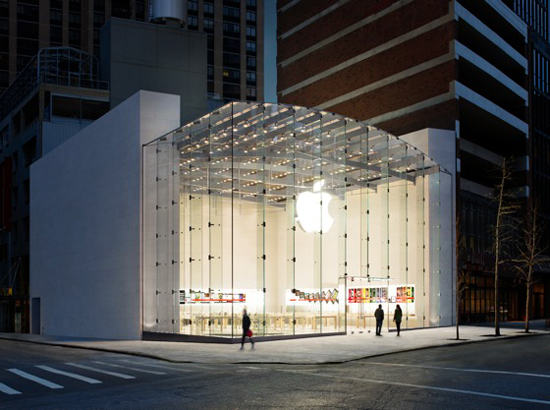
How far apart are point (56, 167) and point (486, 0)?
35.4 m

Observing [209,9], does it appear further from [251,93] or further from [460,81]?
[460,81]

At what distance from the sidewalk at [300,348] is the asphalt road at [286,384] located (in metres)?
0.89

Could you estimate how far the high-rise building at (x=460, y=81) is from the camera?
165ft

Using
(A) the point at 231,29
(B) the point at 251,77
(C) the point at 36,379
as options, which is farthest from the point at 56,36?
(C) the point at 36,379

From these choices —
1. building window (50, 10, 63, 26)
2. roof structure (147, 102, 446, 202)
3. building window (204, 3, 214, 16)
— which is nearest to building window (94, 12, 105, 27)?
building window (50, 10, 63, 26)

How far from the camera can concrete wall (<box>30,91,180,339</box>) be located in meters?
36.8

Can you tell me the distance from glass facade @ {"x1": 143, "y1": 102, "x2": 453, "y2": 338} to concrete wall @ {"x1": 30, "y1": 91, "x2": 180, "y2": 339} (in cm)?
136

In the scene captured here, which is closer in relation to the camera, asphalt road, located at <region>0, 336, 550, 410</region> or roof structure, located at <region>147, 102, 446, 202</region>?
asphalt road, located at <region>0, 336, 550, 410</region>

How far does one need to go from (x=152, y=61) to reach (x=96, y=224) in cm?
2245

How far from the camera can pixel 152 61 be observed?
60.0m

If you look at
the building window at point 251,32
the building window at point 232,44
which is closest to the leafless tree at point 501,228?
the building window at point 232,44

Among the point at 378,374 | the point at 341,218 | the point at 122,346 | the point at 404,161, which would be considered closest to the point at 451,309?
the point at 404,161

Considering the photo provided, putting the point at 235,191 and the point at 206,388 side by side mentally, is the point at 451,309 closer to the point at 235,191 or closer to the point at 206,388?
the point at 235,191

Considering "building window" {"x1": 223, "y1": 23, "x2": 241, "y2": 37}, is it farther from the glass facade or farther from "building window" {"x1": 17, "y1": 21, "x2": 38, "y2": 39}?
the glass facade
